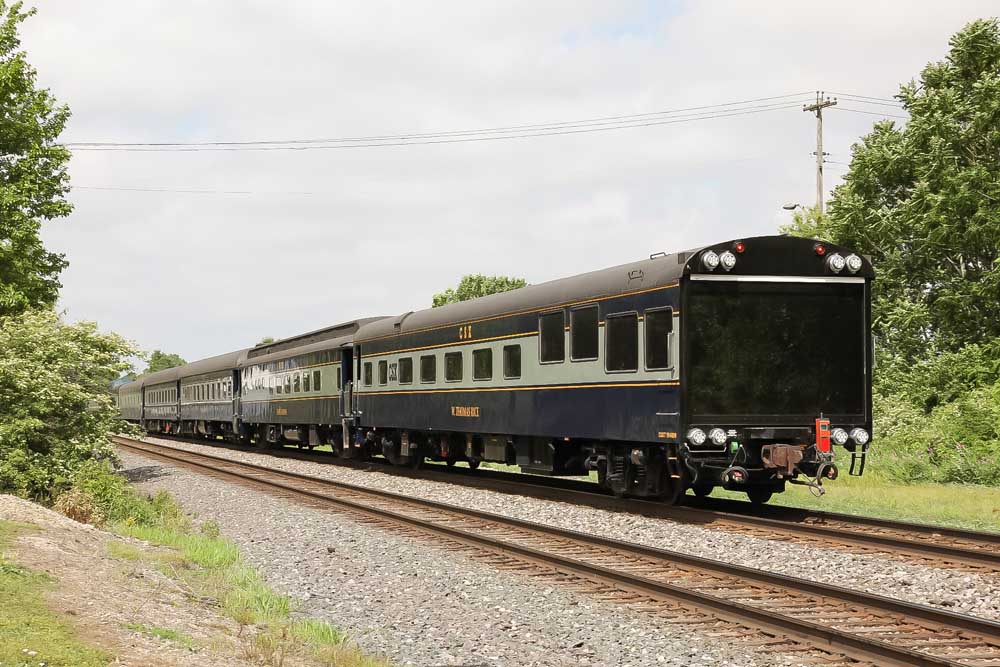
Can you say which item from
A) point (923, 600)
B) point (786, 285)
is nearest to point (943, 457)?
point (786, 285)

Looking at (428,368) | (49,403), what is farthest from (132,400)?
(49,403)

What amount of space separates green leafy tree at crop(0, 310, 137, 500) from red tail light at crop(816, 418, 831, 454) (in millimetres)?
12545

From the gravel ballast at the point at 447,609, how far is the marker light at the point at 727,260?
5.33 meters

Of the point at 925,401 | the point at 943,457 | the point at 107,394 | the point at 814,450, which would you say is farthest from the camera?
the point at 925,401

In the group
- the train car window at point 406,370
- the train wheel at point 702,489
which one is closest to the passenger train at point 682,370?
the train wheel at point 702,489

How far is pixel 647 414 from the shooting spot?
14.6 m

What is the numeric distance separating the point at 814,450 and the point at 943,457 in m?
10.5

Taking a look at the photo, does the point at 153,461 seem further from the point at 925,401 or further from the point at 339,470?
the point at 925,401

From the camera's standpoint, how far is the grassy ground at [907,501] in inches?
607

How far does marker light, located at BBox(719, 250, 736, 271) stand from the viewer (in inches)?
561

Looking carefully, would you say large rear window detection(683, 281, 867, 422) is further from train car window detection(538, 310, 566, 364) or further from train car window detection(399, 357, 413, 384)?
train car window detection(399, 357, 413, 384)

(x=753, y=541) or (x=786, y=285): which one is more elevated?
(x=786, y=285)

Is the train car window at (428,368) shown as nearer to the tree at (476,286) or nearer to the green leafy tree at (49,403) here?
the green leafy tree at (49,403)

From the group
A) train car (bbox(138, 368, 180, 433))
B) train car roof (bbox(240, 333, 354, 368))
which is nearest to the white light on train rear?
train car roof (bbox(240, 333, 354, 368))
